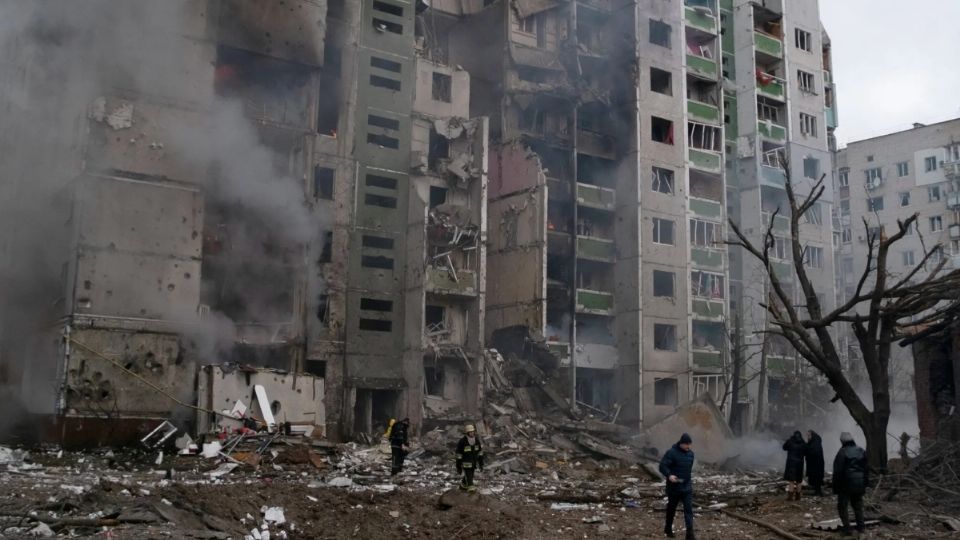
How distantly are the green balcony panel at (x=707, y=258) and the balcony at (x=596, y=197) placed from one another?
4440mm

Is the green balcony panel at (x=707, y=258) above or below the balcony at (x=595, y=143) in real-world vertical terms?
below

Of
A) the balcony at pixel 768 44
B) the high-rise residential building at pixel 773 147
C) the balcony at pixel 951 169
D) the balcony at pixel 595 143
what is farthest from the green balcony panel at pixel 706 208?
the balcony at pixel 951 169

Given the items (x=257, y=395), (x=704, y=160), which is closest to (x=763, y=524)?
(x=257, y=395)

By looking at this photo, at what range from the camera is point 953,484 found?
16.6 metres

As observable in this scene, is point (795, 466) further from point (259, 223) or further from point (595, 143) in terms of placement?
point (595, 143)

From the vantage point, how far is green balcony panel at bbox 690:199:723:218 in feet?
134

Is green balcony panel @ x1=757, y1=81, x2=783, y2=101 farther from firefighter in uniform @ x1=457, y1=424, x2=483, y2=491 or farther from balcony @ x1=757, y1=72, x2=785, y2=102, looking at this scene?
firefighter in uniform @ x1=457, y1=424, x2=483, y2=491

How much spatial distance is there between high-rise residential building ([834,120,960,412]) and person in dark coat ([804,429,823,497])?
39.8 metres

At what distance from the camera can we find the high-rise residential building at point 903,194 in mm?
58344

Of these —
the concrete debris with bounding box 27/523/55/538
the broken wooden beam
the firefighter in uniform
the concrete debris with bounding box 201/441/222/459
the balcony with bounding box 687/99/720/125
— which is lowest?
the broken wooden beam

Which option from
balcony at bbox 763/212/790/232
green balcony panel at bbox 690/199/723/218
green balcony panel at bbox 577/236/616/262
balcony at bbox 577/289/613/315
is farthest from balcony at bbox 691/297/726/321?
balcony at bbox 763/212/790/232

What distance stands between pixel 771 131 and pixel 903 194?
2058 centimetres

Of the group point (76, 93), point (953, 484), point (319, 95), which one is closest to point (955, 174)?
point (319, 95)

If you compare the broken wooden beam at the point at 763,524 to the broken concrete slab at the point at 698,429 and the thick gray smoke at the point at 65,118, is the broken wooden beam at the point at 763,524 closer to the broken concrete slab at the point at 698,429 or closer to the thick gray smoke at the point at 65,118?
the broken concrete slab at the point at 698,429
